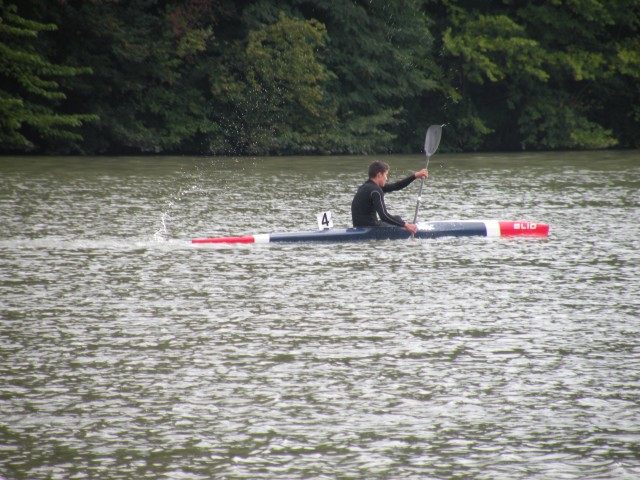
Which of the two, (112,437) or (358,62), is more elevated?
(358,62)

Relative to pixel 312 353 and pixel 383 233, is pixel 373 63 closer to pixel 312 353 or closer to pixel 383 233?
pixel 383 233

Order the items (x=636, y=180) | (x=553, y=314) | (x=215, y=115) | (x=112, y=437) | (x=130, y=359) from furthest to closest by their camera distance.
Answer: (x=215, y=115)
(x=636, y=180)
(x=553, y=314)
(x=130, y=359)
(x=112, y=437)

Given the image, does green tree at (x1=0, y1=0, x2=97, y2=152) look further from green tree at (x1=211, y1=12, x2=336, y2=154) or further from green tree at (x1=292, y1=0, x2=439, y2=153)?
green tree at (x1=292, y1=0, x2=439, y2=153)

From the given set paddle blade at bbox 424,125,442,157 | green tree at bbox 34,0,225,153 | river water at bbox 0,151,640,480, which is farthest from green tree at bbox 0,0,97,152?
paddle blade at bbox 424,125,442,157

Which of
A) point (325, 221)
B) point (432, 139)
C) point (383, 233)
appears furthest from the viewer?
point (432, 139)

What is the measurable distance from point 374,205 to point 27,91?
2339 cm

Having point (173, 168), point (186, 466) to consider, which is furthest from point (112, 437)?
point (173, 168)

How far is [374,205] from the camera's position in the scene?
1642 cm

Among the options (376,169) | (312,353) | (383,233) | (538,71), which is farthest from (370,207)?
(538,71)

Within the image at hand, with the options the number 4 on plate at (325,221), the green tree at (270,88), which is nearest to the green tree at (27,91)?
the green tree at (270,88)

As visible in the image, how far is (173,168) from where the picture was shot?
32875 millimetres

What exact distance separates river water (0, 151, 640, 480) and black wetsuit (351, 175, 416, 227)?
387mm

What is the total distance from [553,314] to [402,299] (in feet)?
5.09

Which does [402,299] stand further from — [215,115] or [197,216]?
[215,115]
